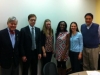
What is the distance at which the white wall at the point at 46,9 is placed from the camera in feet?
9.35

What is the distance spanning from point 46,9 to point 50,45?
0.90 m

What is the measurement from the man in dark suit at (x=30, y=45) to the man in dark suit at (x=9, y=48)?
0.84 feet

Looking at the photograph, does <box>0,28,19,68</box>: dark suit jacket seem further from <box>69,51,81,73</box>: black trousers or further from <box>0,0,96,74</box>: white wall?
<box>69,51,81,73</box>: black trousers

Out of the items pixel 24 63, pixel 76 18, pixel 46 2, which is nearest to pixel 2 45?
pixel 24 63

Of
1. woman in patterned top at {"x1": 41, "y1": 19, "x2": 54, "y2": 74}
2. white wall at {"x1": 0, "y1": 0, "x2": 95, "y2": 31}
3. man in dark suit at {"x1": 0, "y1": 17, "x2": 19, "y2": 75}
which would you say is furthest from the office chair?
white wall at {"x1": 0, "y1": 0, "x2": 95, "y2": 31}

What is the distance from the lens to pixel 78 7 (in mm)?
4035

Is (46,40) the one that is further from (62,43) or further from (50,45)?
(62,43)

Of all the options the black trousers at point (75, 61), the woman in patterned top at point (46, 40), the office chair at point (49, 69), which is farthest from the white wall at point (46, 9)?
the office chair at point (49, 69)

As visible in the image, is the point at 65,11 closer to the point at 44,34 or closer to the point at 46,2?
the point at 46,2

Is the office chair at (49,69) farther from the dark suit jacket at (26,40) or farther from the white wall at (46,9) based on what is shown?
the white wall at (46,9)

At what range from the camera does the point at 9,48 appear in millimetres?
2479

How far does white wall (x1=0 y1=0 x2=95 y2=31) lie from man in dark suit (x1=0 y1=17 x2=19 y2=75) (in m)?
0.42

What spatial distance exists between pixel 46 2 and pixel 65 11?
661 mm

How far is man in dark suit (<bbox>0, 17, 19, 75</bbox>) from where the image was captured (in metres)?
2.46
